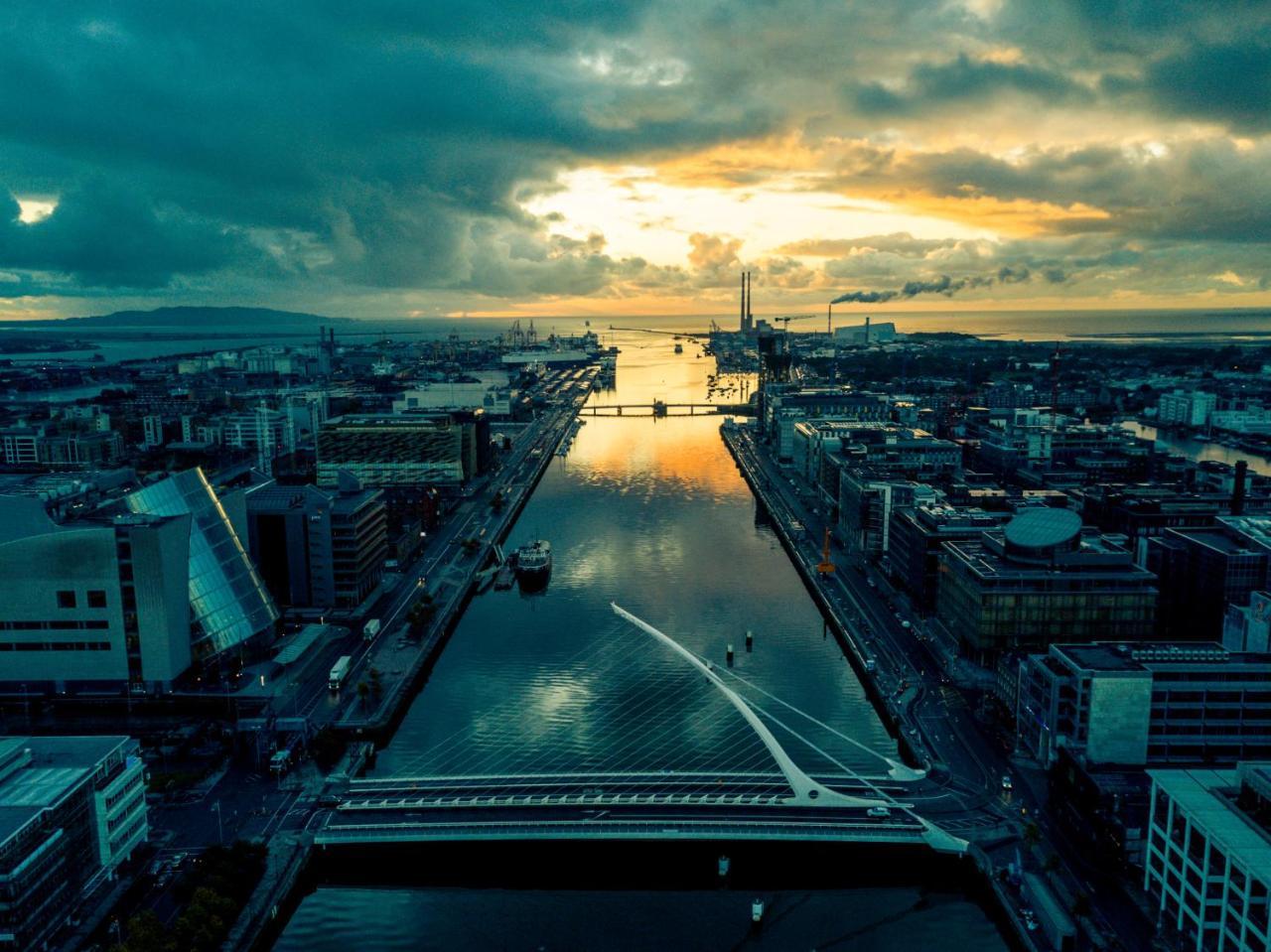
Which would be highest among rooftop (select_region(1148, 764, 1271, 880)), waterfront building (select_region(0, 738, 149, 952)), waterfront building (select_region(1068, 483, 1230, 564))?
waterfront building (select_region(1068, 483, 1230, 564))

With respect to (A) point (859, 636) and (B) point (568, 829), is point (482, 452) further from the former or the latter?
(B) point (568, 829)

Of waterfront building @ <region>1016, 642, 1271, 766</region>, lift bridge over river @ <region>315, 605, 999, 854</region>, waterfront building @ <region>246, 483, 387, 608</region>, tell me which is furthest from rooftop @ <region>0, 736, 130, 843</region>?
waterfront building @ <region>1016, 642, 1271, 766</region>

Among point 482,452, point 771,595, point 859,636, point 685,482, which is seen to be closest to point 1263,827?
point 859,636

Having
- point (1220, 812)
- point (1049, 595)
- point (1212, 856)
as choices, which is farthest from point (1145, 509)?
point (1212, 856)

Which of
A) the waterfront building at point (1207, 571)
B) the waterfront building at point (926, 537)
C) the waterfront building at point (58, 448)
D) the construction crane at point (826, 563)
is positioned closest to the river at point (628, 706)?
the construction crane at point (826, 563)

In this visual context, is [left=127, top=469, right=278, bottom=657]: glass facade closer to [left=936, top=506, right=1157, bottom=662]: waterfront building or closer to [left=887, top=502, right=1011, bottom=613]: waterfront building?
[left=936, top=506, right=1157, bottom=662]: waterfront building

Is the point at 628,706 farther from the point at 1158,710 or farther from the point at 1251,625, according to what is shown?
the point at 1251,625

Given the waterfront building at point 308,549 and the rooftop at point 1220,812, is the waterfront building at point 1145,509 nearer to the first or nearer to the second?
the rooftop at point 1220,812
